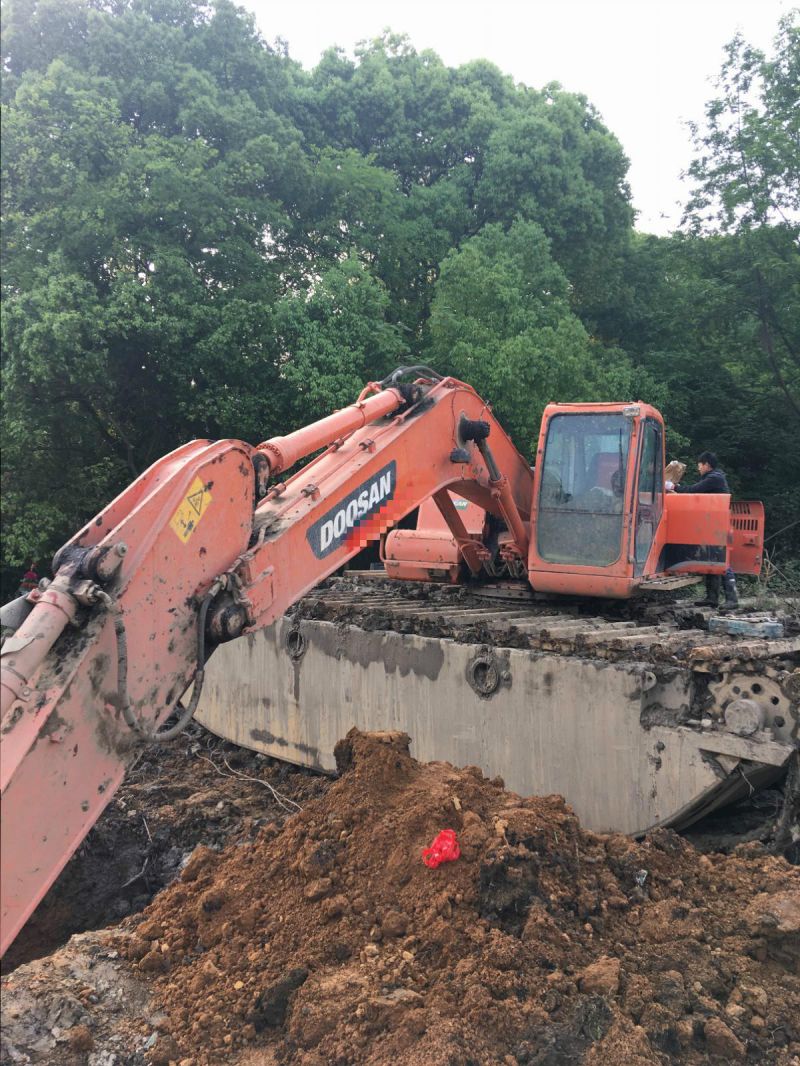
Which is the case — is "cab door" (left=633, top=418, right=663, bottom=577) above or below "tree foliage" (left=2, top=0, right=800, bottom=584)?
below

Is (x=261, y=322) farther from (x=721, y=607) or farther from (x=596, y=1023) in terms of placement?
(x=596, y=1023)

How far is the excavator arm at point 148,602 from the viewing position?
2.95 m

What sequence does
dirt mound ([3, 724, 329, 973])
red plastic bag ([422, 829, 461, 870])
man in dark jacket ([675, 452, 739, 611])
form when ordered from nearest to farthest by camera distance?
red plastic bag ([422, 829, 461, 870])
dirt mound ([3, 724, 329, 973])
man in dark jacket ([675, 452, 739, 611])

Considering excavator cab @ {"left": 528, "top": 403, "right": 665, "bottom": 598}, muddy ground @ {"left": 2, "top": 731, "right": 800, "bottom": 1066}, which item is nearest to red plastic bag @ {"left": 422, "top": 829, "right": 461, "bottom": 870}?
muddy ground @ {"left": 2, "top": 731, "right": 800, "bottom": 1066}

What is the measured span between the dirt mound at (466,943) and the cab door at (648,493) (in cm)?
243

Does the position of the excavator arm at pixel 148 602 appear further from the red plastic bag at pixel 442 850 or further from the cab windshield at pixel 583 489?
the cab windshield at pixel 583 489

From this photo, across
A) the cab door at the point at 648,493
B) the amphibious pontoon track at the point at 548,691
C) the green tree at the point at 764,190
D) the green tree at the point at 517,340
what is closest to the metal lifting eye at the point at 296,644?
the amphibious pontoon track at the point at 548,691

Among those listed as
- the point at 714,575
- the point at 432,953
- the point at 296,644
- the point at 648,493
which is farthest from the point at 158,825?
the point at 714,575

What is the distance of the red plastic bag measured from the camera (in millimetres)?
4465

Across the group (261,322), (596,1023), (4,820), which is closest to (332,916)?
(596,1023)

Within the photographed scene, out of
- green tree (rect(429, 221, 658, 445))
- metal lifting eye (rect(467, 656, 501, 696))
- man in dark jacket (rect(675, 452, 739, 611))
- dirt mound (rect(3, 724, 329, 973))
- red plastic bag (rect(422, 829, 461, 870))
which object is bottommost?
dirt mound (rect(3, 724, 329, 973))

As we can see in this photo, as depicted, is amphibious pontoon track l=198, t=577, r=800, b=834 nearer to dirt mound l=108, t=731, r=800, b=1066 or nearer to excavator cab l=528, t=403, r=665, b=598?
excavator cab l=528, t=403, r=665, b=598

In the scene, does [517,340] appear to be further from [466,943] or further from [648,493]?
[466,943]

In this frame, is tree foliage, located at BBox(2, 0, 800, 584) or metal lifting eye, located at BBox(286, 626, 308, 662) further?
tree foliage, located at BBox(2, 0, 800, 584)
